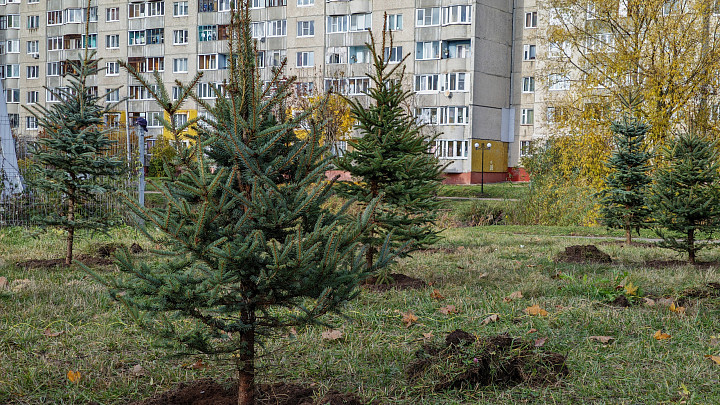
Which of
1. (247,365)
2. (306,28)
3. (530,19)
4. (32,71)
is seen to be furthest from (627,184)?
(32,71)

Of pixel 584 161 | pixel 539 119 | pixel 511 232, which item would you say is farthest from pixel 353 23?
pixel 511 232

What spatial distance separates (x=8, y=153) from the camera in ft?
47.4

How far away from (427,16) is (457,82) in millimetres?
5352

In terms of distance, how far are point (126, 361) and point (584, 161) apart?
59.4ft

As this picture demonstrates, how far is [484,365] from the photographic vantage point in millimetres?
4094

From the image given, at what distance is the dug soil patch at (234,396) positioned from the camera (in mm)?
3676

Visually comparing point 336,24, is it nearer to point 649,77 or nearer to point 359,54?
point 359,54

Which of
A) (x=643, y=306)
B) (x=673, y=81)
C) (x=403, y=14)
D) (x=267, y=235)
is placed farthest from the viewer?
(x=403, y=14)

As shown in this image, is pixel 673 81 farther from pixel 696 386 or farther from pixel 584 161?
pixel 696 386

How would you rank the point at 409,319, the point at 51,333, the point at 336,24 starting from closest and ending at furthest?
the point at 51,333 < the point at 409,319 < the point at 336,24

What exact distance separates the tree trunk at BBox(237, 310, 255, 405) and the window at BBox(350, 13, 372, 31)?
154 feet

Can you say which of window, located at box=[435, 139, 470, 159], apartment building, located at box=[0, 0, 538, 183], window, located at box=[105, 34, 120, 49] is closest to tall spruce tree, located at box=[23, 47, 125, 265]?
apartment building, located at box=[0, 0, 538, 183]

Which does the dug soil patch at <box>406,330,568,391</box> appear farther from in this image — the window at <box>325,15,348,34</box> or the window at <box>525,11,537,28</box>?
the window at <box>525,11,537,28</box>

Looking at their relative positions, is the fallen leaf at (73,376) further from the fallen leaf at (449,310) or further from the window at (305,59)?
the window at (305,59)
